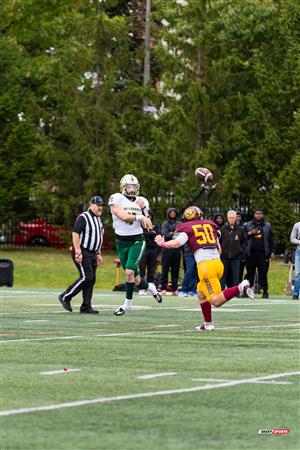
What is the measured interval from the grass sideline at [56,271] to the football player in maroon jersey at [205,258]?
1800cm

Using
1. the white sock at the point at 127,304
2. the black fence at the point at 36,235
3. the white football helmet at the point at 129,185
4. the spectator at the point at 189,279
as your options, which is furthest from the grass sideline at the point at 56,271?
the white football helmet at the point at 129,185

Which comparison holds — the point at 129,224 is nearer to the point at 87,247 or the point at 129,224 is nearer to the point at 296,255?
the point at 87,247

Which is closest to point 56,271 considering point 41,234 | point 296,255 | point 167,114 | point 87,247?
point 167,114

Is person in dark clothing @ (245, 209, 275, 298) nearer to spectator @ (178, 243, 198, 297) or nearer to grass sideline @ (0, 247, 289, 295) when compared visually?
spectator @ (178, 243, 198, 297)

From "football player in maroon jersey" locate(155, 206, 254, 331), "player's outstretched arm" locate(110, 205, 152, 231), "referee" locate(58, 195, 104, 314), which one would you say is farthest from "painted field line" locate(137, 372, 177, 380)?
"referee" locate(58, 195, 104, 314)

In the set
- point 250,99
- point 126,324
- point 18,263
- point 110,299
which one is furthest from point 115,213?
point 250,99

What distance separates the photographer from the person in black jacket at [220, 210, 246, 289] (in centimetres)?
2888

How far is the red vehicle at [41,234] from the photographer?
48531 mm

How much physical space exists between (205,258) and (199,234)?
296 millimetres

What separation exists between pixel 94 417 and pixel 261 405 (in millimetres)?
1210

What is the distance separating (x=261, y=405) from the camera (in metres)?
9.30

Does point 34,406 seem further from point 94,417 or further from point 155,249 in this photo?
point 155,249

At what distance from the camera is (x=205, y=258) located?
16641mm

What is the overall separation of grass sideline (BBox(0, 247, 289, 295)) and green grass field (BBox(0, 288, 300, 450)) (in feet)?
61.5
